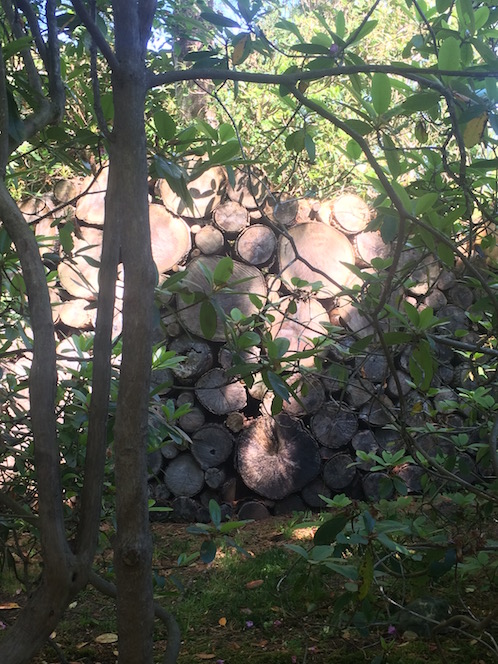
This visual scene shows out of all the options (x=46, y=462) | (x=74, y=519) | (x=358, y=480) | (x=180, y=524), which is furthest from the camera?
(x=358, y=480)

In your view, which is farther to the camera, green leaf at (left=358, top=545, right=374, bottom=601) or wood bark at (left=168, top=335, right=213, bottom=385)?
wood bark at (left=168, top=335, right=213, bottom=385)

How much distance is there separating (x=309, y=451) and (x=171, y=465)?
76 cm

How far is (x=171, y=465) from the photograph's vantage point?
3.60m

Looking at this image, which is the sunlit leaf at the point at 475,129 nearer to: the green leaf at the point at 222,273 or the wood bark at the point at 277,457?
the green leaf at the point at 222,273

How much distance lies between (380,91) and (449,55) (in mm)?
122

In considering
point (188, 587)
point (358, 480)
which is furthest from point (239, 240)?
point (188, 587)

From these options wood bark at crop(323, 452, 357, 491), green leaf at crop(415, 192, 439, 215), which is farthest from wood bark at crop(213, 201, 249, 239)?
green leaf at crop(415, 192, 439, 215)

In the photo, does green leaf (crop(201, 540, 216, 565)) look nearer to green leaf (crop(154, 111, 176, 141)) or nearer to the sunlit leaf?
green leaf (crop(154, 111, 176, 141))

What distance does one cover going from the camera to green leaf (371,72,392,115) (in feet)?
3.69

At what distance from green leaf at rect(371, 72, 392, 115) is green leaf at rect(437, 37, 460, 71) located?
94mm

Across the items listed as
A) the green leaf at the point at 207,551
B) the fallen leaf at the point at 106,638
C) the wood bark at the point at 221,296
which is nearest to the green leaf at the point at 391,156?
the green leaf at the point at 207,551

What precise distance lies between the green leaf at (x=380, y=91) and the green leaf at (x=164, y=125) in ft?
1.18

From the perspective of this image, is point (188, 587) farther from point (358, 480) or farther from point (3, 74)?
point (3, 74)

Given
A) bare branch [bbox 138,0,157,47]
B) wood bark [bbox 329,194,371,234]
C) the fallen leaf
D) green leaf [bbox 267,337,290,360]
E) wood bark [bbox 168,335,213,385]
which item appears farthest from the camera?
wood bark [bbox 329,194,371,234]
